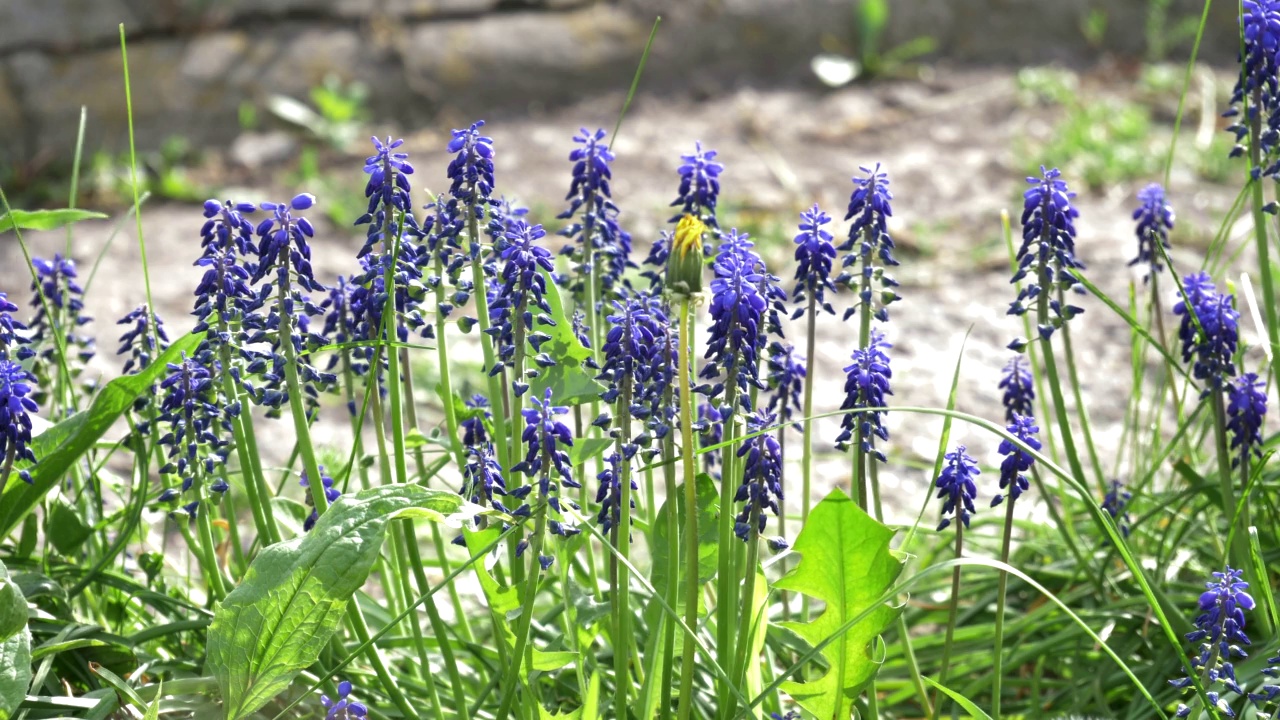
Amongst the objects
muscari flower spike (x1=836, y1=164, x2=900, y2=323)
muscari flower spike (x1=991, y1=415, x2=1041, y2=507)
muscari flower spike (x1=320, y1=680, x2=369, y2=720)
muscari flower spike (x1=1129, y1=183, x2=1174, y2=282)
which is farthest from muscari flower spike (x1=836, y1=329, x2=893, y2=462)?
muscari flower spike (x1=1129, y1=183, x2=1174, y2=282)

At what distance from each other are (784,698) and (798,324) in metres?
3.35

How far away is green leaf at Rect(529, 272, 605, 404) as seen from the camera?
2188 mm

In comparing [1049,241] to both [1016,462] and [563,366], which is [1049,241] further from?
[563,366]

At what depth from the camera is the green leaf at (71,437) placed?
2322 mm

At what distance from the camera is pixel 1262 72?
2592 mm

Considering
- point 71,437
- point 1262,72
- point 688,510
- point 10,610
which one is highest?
point 1262,72

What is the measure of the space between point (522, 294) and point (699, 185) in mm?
734

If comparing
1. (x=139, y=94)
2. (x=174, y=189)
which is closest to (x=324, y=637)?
(x=174, y=189)

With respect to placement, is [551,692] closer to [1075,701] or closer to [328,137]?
[1075,701]

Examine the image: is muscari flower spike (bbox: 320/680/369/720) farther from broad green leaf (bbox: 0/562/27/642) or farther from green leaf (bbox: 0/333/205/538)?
green leaf (bbox: 0/333/205/538)

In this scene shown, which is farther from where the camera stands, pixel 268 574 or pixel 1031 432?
pixel 1031 432

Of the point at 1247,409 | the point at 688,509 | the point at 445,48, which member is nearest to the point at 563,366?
the point at 688,509

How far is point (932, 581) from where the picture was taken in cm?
343

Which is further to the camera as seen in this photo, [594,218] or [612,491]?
[594,218]
